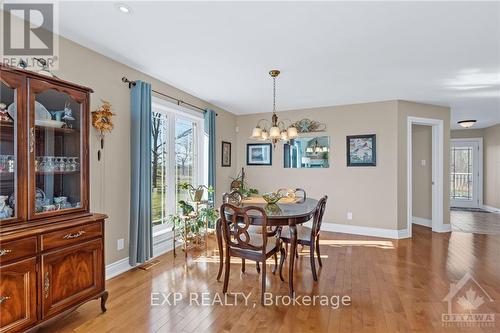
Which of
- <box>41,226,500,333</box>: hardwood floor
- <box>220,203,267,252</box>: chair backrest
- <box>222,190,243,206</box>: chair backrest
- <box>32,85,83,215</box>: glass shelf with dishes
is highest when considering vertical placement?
<box>32,85,83,215</box>: glass shelf with dishes

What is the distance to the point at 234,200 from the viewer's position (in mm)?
3605

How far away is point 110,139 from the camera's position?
3.02 metres

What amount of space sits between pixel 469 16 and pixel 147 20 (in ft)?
8.65

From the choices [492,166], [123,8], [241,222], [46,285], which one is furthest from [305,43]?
[492,166]

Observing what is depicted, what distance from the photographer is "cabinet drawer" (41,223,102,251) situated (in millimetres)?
1893

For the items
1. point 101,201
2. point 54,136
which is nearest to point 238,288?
point 101,201

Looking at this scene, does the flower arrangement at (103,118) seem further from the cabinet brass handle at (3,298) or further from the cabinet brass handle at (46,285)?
the cabinet brass handle at (3,298)

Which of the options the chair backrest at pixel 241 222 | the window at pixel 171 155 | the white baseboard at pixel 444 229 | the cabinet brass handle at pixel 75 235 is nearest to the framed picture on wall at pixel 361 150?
the white baseboard at pixel 444 229

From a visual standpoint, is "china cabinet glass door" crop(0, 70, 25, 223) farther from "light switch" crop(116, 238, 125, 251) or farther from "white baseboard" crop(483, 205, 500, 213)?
"white baseboard" crop(483, 205, 500, 213)

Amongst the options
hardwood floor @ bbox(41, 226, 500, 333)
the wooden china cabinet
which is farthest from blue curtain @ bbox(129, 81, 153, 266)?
the wooden china cabinet

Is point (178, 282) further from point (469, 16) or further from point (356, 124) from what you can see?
point (356, 124)

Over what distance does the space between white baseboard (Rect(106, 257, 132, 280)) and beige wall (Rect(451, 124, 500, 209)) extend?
9061 millimetres

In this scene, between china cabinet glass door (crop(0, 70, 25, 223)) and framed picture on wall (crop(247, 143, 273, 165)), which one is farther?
framed picture on wall (crop(247, 143, 273, 165))

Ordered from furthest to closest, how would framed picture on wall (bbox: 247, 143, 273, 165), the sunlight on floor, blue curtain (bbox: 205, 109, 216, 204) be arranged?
1. framed picture on wall (bbox: 247, 143, 273, 165)
2. blue curtain (bbox: 205, 109, 216, 204)
3. the sunlight on floor
